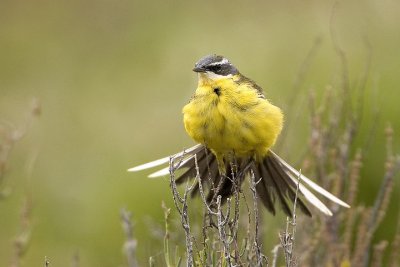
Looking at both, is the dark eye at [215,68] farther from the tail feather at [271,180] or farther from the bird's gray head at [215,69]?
the tail feather at [271,180]

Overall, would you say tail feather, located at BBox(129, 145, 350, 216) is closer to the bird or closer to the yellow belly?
the bird

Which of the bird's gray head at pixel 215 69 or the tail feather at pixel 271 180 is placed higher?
the bird's gray head at pixel 215 69

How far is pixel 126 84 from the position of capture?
12422mm

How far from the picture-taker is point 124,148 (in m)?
10.3

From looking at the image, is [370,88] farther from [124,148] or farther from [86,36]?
[86,36]

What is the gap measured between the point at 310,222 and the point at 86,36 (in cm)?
921

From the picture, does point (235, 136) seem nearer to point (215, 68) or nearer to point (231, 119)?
point (231, 119)

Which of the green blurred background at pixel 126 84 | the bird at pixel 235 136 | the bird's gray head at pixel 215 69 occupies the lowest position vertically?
the green blurred background at pixel 126 84

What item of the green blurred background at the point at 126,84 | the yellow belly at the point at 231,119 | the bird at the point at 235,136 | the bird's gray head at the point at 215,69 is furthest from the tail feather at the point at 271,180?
the green blurred background at the point at 126,84

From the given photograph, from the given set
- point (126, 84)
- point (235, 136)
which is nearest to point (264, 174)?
point (235, 136)

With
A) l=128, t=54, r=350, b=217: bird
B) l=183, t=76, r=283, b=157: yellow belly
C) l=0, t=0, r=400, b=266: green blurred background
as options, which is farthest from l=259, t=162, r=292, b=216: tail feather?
l=0, t=0, r=400, b=266: green blurred background

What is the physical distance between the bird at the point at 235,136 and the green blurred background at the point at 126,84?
3.53 ft

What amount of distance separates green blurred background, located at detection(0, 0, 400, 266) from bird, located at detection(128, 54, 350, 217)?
1075 mm

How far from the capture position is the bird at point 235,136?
5422 mm
